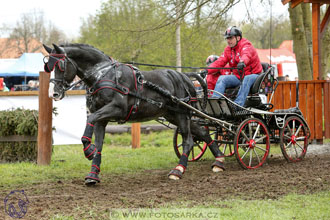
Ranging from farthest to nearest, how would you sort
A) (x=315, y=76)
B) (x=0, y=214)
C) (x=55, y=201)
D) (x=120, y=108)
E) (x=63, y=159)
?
(x=315, y=76)
(x=63, y=159)
(x=120, y=108)
(x=55, y=201)
(x=0, y=214)

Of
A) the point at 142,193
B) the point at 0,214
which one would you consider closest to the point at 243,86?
the point at 142,193

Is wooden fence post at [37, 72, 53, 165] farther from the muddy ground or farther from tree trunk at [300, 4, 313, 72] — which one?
tree trunk at [300, 4, 313, 72]

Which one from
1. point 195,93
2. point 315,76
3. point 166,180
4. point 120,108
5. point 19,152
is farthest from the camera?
point 315,76

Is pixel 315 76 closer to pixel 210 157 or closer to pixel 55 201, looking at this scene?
pixel 210 157

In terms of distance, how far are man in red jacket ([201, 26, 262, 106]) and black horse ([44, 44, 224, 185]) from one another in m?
1.23

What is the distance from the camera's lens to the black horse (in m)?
5.99

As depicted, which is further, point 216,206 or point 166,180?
point 166,180

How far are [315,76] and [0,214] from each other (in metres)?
7.91

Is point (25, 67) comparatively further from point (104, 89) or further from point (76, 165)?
point (104, 89)

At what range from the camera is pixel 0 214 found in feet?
14.5

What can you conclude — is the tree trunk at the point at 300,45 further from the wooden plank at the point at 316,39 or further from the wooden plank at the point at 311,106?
the wooden plank at the point at 311,106

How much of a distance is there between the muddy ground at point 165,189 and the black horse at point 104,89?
44 cm

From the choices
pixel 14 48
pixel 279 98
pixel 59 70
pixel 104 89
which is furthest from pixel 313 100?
pixel 14 48

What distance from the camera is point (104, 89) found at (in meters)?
6.09
